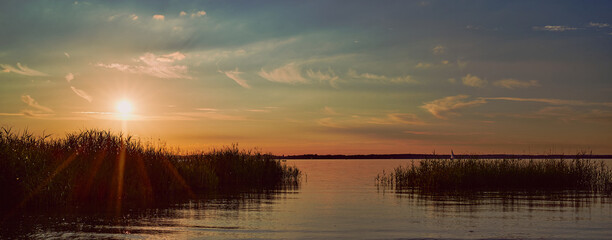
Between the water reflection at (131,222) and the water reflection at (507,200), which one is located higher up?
the water reflection at (507,200)

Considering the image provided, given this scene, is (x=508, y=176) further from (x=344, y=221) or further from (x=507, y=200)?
(x=344, y=221)

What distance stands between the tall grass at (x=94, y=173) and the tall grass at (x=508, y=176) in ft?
49.2

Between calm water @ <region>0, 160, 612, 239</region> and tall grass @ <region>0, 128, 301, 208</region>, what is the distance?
303 cm

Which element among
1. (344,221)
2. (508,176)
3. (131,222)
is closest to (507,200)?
(508,176)

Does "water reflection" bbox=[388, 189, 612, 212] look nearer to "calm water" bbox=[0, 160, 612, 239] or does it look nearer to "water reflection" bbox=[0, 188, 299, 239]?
"calm water" bbox=[0, 160, 612, 239]

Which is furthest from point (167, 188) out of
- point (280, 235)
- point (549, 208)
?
point (549, 208)

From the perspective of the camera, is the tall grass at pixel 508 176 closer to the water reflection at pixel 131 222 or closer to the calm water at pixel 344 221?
the calm water at pixel 344 221

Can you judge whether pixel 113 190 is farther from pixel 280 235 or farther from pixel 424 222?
pixel 424 222

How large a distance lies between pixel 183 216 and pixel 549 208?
53.5 feet

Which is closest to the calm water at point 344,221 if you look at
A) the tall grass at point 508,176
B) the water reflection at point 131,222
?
the water reflection at point 131,222

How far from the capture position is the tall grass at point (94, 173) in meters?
22.9

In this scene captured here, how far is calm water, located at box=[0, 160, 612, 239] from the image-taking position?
1656cm

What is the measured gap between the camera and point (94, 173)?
1039 inches

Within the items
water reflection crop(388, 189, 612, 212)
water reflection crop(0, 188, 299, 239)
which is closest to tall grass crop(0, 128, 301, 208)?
water reflection crop(0, 188, 299, 239)
